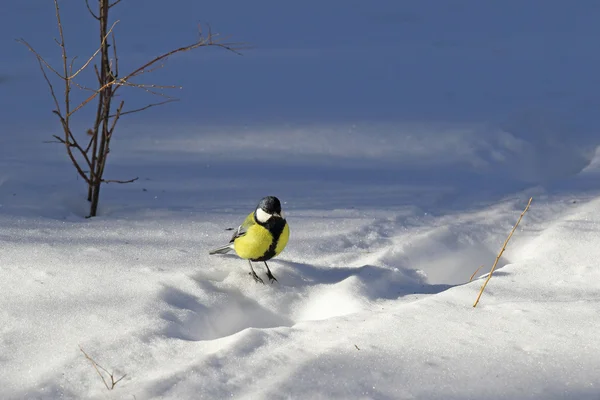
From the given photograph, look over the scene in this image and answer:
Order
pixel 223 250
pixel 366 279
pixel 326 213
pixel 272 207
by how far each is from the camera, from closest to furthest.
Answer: pixel 272 207
pixel 366 279
pixel 223 250
pixel 326 213

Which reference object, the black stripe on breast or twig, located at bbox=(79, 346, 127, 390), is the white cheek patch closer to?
the black stripe on breast

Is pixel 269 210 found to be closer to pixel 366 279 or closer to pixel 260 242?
pixel 260 242

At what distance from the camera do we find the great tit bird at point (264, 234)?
10.5 ft

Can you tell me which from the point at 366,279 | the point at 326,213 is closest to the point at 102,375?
the point at 366,279

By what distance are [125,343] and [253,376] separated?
48 centimetres

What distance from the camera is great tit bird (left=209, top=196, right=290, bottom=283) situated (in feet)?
10.5

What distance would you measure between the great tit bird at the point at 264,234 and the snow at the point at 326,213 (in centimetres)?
13

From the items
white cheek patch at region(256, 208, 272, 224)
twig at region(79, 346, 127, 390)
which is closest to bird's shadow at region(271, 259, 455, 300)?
white cheek patch at region(256, 208, 272, 224)

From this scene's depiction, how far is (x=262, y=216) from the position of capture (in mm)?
3223

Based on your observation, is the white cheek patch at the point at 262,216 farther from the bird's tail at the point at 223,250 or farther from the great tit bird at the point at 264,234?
the bird's tail at the point at 223,250

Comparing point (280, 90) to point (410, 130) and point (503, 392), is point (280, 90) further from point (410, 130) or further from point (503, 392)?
point (503, 392)

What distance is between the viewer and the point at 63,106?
5.86m

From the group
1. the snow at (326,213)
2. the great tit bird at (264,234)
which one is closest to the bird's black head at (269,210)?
the great tit bird at (264,234)

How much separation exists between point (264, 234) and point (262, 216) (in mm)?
77
